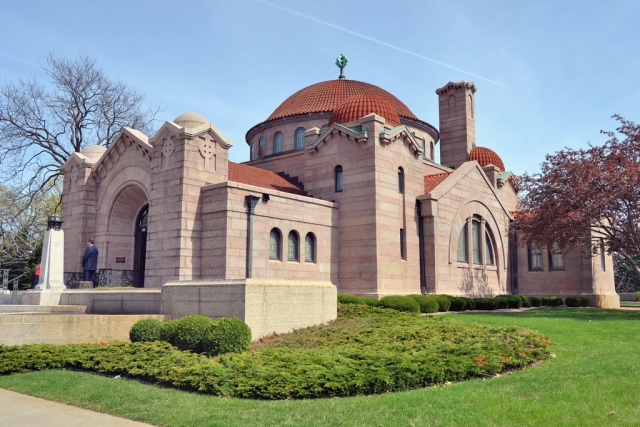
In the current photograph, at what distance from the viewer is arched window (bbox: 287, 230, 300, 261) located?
78.4 feet

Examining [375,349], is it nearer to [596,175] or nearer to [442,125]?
[596,175]

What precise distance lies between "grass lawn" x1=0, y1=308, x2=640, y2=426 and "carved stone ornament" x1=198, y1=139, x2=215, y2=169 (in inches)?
505

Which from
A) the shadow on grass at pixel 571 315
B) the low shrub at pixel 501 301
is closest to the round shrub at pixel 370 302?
the shadow on grass at pixel 571 315

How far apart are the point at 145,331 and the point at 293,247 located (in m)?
10.6

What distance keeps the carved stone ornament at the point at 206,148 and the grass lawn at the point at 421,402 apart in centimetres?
1282

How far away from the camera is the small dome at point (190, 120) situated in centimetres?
2302

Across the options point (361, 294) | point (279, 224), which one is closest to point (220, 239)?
point (279, 224)

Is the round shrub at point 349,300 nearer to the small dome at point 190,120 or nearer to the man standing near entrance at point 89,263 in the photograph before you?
the small dome at point 190,120

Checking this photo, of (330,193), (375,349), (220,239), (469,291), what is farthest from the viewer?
(469,291)

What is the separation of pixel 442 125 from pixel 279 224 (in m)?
18.6

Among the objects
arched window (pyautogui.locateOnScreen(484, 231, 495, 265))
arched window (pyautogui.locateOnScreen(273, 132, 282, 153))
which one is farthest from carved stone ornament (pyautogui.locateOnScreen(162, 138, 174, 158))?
arched window (pyautogui.locateOnScreen(484, 231, 495, 265))

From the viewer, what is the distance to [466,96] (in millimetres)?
36969

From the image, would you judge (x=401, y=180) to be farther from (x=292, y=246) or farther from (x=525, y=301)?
(x=525, y=301)

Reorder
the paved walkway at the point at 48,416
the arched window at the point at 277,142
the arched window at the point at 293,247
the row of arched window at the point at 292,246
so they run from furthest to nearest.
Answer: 1. the arched window at the point at 277,142
2. the arched window at the point at 293,247
3. the row of arched window at the point at 292,246
4. the paved walkway at the point at 48,416
